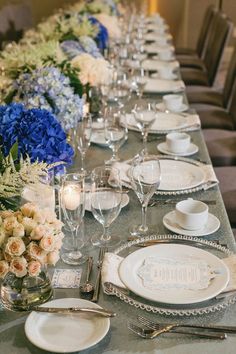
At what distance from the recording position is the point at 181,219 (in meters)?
1.46

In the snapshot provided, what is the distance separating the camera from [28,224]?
109cm

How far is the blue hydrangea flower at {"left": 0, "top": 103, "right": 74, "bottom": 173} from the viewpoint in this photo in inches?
59.4

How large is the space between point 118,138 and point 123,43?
2304mm

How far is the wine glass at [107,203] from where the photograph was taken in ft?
4.47

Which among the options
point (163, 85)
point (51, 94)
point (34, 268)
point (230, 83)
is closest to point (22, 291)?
point (34, 268)

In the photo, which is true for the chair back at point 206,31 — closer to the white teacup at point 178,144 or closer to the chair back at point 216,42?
the chair back at point 216,42

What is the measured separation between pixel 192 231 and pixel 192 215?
0.04m

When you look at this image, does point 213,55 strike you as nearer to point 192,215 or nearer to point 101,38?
point 101,38

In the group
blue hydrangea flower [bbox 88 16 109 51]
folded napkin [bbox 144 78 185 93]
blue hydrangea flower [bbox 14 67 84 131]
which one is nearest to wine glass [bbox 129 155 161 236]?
blue hydrangea flower [bbox 14 67 84 131]

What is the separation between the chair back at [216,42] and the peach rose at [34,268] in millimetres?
3452

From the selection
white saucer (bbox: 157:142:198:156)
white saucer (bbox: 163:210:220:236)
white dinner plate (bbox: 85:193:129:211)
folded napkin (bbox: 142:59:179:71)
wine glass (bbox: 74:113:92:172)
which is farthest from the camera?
folded napkin (bbox: 142:59:179:71)

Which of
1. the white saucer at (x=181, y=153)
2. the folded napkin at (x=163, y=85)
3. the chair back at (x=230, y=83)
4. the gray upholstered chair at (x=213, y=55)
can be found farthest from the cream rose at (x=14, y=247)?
the gray upholstered chair at (x=213, y=55)

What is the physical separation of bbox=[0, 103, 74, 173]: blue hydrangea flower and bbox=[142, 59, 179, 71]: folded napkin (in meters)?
2.11

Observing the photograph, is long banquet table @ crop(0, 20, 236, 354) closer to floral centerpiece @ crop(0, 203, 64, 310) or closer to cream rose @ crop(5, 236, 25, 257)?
floral centerpiece @ crop(0, 203, 64, 310)
